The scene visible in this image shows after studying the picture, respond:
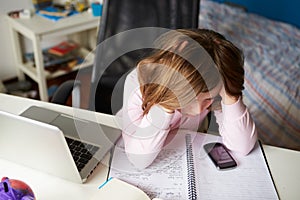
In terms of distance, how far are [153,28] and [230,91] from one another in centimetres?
60

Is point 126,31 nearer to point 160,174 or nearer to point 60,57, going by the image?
point 160,174

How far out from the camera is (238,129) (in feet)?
3.54

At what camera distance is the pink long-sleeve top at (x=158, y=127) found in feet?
3.34

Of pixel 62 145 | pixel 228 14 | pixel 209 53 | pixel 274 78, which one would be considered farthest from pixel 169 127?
pixel 228 14

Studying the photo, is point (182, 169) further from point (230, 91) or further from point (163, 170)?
point (230, 91)

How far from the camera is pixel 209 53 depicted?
973mm

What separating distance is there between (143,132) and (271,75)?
1.10m

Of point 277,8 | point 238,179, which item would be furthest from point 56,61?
point 238,179

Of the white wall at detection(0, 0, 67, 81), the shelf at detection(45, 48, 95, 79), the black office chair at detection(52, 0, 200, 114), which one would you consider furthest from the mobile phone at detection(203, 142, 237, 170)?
the white wall at detection(0, 0, 67, 81)

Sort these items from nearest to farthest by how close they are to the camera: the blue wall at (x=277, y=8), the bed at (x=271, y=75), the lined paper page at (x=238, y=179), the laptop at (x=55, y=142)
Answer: the laptop at (x=55, y=142)
the lined paper page at (x=238, y=179)
the bed at (x=271, y=75)
the blue wall at (x=277, y=8)

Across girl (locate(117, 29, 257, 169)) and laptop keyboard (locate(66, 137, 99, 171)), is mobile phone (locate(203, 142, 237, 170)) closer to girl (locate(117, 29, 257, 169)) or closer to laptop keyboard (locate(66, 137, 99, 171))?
girl (locate(117, 29, 257, 169))

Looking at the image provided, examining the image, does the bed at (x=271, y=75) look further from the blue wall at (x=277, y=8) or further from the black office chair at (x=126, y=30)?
the black office chair at (x=126, y=30)

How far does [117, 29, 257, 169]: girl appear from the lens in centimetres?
93

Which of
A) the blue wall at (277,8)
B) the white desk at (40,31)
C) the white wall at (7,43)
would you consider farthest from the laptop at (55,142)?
the blue wall at (277,8)
